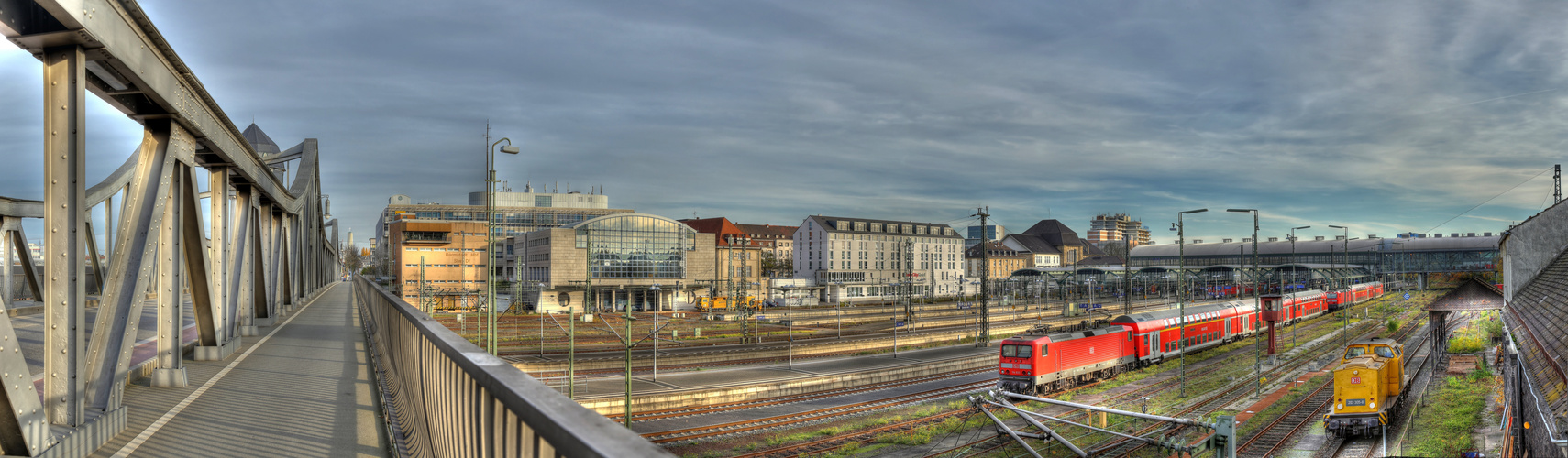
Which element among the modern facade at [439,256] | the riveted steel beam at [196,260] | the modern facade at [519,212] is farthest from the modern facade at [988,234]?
the riveted steel beam at [196,260]

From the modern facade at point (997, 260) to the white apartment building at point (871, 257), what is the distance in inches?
1034

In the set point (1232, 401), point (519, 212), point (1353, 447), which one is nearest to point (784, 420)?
point (1353, 447)

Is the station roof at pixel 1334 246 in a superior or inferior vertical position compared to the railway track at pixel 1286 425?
superior

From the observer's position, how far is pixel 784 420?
2597 cm

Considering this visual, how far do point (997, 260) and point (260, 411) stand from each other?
13094 cm

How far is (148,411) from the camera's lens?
7.88 meters

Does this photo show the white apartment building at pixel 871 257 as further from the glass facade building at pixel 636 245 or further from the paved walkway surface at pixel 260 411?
the paved walkway surface at pixel 260 411

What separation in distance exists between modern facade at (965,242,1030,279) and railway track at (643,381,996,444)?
99.9m

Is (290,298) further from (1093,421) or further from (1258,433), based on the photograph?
(1258,433)

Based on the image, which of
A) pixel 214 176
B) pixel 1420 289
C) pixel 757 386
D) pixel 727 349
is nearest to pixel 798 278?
pixel 727 349

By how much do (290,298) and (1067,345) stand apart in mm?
29895

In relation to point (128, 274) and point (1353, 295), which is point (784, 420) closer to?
point (128, 274)

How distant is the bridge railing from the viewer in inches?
79.6

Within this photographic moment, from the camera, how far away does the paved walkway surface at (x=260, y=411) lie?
6.20 meters
